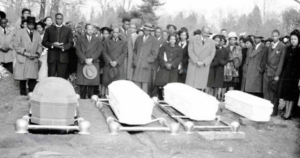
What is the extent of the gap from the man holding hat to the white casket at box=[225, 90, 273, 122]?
4.80m

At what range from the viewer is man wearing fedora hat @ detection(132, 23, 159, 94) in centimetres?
867

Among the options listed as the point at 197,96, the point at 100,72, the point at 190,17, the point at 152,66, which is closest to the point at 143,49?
the point at 152,66

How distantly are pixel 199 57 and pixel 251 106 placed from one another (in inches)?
103

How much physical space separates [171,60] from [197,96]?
2.81 metres

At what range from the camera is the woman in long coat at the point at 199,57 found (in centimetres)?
857

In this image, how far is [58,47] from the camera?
8.10 meters

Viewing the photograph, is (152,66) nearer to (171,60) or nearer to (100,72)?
(171,60)

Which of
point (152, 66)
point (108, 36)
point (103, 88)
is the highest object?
point (108, 36)

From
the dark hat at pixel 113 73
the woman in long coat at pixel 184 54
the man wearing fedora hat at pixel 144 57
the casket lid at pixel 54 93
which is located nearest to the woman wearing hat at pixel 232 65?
the woman in long coat at pixel 184 54

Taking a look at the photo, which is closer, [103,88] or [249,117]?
[249,117]

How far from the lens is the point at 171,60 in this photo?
8.64 meters

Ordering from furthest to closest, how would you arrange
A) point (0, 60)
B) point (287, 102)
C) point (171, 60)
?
point (0, 60) → point (171, 60) → point (287, 102)

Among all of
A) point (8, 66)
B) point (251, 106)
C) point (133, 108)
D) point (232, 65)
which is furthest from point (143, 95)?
point (8, 66)

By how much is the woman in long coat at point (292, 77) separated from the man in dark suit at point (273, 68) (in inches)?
10.1
